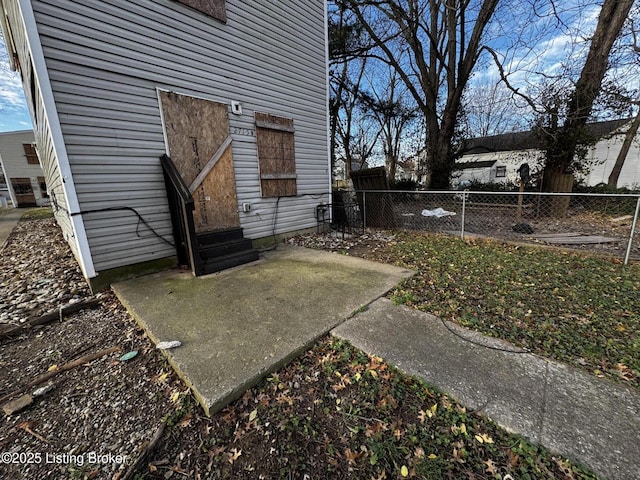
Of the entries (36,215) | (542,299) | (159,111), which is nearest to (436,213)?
(542,299)

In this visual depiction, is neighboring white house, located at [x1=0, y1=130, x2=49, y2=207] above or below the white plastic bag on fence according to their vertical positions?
above

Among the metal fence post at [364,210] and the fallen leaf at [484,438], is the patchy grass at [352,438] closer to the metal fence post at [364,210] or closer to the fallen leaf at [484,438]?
the fallen leaf at [484,438]

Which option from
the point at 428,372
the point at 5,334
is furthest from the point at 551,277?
the point at 5,334

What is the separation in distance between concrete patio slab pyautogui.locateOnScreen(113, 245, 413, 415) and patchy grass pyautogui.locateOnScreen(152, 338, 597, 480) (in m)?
0.18

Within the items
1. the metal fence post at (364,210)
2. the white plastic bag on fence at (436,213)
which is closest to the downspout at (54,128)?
the metal fence post at (364,210)

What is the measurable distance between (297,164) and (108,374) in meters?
4.76

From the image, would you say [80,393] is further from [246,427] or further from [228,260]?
[228,260]

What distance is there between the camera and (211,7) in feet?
13.1

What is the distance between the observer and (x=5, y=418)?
5.20ft

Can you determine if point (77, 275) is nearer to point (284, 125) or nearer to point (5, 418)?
point (5, 418)

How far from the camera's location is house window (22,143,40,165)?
1766 centimetres

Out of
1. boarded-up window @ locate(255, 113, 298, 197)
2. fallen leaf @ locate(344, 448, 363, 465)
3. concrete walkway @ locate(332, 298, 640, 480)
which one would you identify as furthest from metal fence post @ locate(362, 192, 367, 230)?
fallen leaf @ locate(344, 448, 363, 465)

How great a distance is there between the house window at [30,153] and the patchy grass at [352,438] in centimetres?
2596

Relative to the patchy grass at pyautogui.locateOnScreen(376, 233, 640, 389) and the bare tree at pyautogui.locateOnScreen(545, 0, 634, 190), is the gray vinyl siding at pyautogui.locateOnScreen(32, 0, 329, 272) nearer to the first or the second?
the patchy grass at pyautogui.locateOnScreen(376, 233, 640, 389)
